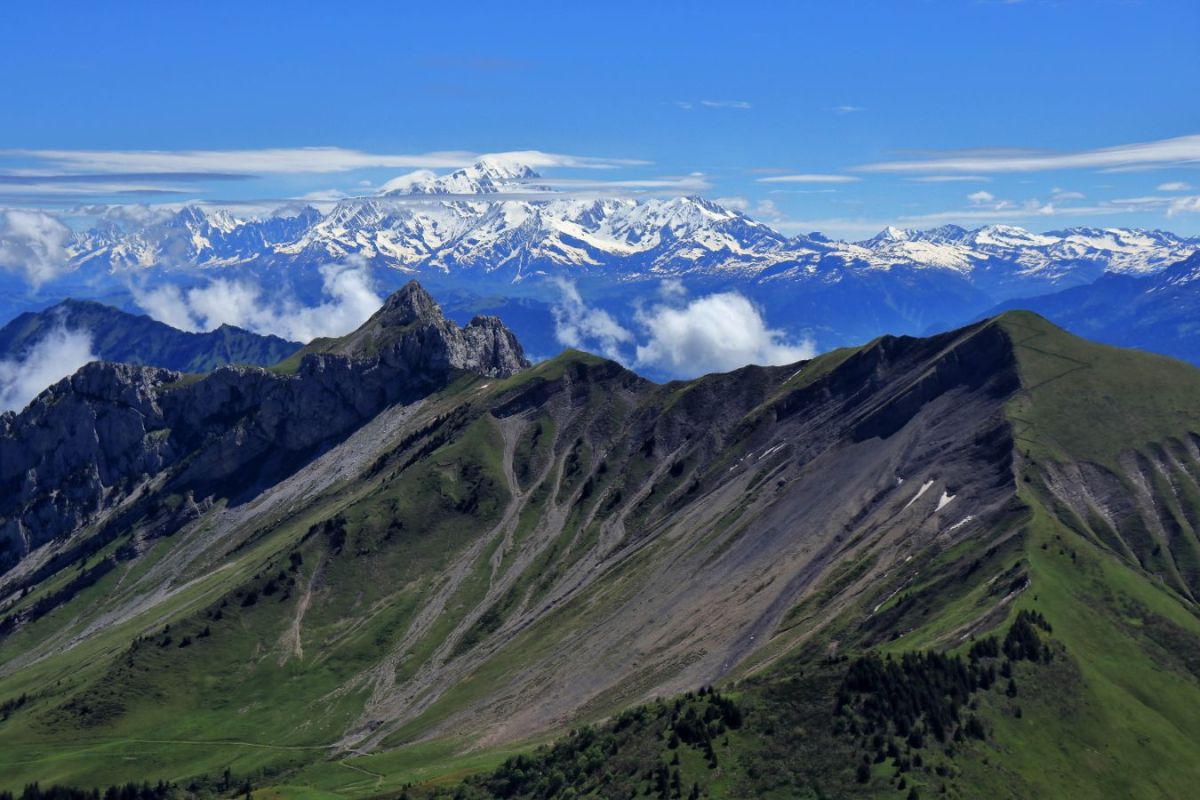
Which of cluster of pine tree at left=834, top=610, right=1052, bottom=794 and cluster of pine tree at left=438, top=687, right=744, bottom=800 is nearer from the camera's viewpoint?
cluster of pine tree at left=834, top=610, right=1052, bottom=794

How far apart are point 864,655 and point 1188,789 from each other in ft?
192

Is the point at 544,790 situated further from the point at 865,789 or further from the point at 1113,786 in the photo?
the point at 1113,786

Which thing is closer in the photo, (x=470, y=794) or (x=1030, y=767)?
(x=1030, y=767)

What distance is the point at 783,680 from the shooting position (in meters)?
192

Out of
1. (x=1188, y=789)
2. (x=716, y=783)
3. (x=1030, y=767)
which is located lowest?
(x=1188, y=789)

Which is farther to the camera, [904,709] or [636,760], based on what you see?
[636,760]

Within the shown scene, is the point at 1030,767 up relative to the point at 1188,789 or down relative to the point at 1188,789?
up

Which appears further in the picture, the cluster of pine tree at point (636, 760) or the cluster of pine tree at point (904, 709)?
the cluster of pine tree at point (636, 760)

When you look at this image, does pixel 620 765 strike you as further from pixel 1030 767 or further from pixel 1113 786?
pixel 1113 786

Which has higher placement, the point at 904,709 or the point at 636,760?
the point at 904,709

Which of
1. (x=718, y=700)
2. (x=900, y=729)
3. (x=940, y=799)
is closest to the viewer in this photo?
(x=940, y=799)

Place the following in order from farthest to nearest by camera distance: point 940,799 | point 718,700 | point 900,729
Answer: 1. point 718,700
2. point 900,729
3. point 940,799

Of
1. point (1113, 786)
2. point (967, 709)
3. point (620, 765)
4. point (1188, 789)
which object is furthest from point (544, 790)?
point (1188, 789)

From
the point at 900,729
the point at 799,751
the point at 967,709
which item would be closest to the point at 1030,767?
the point at 967,709
